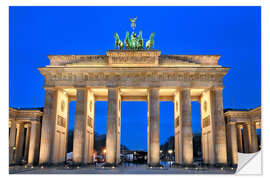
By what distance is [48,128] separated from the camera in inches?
1783

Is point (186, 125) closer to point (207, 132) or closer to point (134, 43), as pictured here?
point (207, 132)

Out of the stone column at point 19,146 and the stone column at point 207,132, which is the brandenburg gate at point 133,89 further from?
the stone column at point 19,146

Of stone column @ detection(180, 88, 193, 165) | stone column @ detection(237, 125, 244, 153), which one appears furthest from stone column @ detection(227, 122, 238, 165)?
stone column @ detection(180, 88, 193, 165)

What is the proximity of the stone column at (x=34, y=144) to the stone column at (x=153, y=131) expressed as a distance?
21.1 metres

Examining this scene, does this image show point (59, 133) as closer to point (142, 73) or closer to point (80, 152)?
point (80, 152)

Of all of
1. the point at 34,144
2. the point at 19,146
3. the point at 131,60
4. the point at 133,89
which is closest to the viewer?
the point at 131,60

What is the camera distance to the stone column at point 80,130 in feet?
145

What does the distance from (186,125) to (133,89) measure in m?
11.5

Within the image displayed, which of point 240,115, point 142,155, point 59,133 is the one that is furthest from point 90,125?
point 240,115

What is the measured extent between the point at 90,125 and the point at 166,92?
53.3 ft

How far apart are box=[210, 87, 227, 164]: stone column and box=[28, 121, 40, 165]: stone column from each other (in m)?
32.2

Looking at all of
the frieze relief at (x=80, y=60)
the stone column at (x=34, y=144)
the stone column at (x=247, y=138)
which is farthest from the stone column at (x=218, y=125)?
the stone column at (x=34, y=144)

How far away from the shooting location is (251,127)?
167ft

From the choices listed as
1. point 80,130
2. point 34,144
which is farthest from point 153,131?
point 34,144
